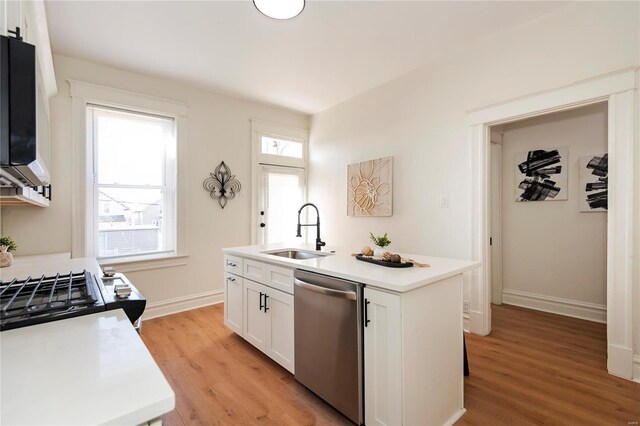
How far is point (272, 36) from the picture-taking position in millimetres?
2795

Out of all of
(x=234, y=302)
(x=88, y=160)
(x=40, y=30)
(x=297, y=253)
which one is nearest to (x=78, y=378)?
(x=297, y=253)

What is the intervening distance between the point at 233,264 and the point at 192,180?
1633 mm

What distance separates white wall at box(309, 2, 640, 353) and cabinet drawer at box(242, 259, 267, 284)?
1.04m

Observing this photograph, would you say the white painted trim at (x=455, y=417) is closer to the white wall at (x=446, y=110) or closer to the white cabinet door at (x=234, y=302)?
the white wall at (x=446, y=110)

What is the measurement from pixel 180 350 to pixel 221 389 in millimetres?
828

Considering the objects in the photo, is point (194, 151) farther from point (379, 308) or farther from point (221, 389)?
point (379, 308)

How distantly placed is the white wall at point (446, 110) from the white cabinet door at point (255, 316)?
3.57ft

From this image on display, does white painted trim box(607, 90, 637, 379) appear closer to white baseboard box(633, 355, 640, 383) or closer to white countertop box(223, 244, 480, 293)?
white baseboard box(633, 355, 640, 383)

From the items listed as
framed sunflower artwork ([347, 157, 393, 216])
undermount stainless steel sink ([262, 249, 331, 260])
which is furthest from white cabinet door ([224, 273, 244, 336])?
framed sunflower artwork ([347, 157, 393, 216])

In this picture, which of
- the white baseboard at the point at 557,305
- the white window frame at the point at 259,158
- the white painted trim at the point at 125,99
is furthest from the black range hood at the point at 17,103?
the white baseboard at the point at 557,305

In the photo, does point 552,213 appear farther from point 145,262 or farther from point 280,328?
point 145,262

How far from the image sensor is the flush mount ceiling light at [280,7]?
6.88 feet

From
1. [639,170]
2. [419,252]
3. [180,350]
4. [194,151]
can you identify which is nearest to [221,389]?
[180,350]

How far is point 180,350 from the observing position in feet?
8.89
